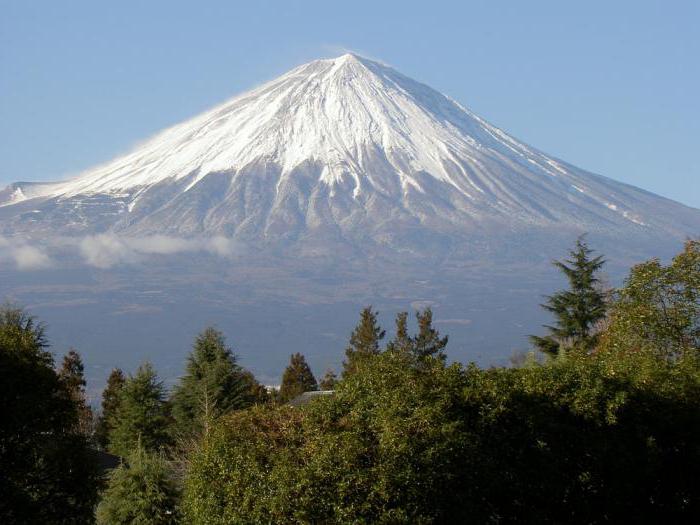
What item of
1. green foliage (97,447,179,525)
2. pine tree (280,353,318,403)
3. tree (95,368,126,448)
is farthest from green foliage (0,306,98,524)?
pine tree (280,353,318,403)

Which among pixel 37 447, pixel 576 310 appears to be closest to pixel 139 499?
pixel 37 447

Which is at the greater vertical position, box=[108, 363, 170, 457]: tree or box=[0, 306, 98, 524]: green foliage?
box=[0, 306, 98, 524]: green foliage

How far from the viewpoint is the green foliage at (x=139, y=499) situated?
27750mm

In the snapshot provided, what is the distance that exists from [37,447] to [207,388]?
2047cm

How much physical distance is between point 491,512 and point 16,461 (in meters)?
9.17

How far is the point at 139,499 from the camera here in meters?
27.8

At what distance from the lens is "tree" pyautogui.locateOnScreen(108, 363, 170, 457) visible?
146ft

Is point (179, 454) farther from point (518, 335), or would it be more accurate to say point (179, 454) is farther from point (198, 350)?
point (518, 335)

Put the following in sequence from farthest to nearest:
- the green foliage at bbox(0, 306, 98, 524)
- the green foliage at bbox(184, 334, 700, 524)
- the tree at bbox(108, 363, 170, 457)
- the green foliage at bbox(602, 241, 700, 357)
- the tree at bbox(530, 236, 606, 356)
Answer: the tree at bbox(108, 363, 170, 457)
the tree at bbox(530, 236, 606, 356)
the green foliage at bbox(602, 241, 700, 357)
the green foliage at bbox(0, 306, 98, 524)
the green foliage at bbox(184, 334, 700, 524)

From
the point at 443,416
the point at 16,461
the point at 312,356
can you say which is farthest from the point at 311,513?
the point at 312,356

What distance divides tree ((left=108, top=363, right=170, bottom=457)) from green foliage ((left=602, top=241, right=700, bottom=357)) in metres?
20.3

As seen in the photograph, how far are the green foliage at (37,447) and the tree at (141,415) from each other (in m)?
17.5

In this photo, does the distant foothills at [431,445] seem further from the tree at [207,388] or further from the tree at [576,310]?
the tree at [207,388]

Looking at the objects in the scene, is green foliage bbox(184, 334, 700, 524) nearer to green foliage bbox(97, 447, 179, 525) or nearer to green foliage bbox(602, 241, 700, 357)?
green foliage bbox(602, 241, 700, 357)
